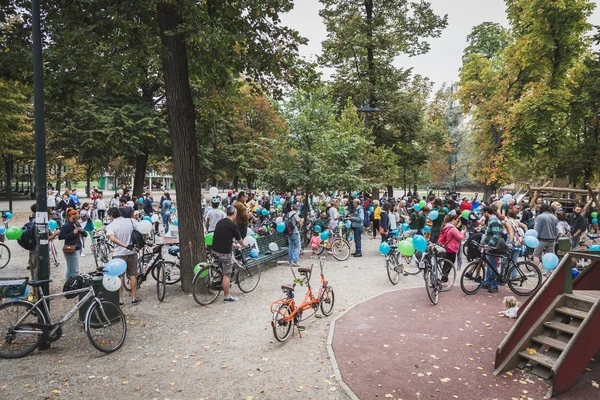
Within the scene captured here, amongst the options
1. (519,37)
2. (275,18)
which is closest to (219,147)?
(519,37)

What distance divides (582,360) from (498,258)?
4934mm

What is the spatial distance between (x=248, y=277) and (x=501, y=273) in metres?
6.31

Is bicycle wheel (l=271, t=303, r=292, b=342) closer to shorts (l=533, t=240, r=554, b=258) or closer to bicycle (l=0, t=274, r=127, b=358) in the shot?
bicycle (l=0, t=274, r=127, b=358)

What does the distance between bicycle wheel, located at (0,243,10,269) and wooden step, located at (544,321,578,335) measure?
13.5 metres

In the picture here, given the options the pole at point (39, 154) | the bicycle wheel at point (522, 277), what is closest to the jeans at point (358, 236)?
the bicycle wheel at point (522, 277)

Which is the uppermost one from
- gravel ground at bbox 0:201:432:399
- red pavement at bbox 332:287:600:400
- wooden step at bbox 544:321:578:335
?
wooden step at bbox 544:321:578:335

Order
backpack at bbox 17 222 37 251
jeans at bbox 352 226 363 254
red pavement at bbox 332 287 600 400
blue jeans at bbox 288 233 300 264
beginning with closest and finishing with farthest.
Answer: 1. red pavement at bbox 332 287 600 400
2. backpack at bbox 17 222 37 251
3. blue jeans at bbox 288 233 300 264
4. jeans at bbox 352 226 363 254

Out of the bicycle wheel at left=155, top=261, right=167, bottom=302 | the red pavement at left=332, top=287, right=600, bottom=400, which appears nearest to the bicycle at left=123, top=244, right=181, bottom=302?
the bicycle wheel at left=155, top=261, right=167, bottom=302

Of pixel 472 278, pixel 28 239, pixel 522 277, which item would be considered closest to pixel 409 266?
pixel 472 278

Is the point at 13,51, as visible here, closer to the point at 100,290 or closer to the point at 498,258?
the point at 100,290

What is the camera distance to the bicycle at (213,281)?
7989mm

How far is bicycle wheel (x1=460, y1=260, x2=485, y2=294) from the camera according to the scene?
30.1 feet

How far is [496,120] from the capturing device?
26.4 m

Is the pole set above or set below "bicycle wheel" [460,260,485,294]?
above
